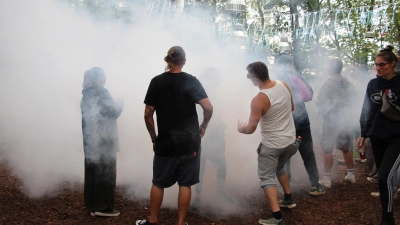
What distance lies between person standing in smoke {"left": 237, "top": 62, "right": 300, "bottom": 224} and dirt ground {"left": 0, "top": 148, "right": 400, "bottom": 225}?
471 mm

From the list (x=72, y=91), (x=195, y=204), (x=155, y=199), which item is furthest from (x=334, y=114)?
(x=72, y=91)

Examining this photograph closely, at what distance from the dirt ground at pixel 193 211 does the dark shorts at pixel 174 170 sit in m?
0.54

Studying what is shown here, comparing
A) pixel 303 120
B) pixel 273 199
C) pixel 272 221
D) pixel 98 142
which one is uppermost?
pixel 303 120

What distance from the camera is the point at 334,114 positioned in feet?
16.0

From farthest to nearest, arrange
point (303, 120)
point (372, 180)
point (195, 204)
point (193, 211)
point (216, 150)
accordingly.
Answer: point (372, 180) → point (303, 120) → point (216, 150) → point (195, 204) → point (193, 211)

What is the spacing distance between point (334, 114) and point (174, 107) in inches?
103

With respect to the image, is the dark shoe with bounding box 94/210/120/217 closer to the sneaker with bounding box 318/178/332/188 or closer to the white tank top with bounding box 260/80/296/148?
the white tank top with bounding box 260/80/296/148

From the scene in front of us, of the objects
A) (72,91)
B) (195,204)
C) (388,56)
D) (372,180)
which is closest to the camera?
(388,56)

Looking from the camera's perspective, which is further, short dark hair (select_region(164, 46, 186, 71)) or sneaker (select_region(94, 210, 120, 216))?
sneaker (select_region(94, 210, 120, 216))

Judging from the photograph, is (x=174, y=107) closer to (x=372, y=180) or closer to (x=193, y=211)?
(x=193, y=211)

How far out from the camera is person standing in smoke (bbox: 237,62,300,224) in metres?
3.41

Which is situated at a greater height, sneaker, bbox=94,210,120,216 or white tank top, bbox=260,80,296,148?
white tank top, bbox=260,80,296,148

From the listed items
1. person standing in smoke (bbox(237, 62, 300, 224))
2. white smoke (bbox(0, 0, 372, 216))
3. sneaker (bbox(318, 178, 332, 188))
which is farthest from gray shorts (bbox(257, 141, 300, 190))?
sneaker (bbox(318, 178, 332, 188))

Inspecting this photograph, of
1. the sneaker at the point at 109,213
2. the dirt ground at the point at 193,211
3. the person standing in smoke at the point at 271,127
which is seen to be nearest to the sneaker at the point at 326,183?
the dirt ground at the point at 193,211
